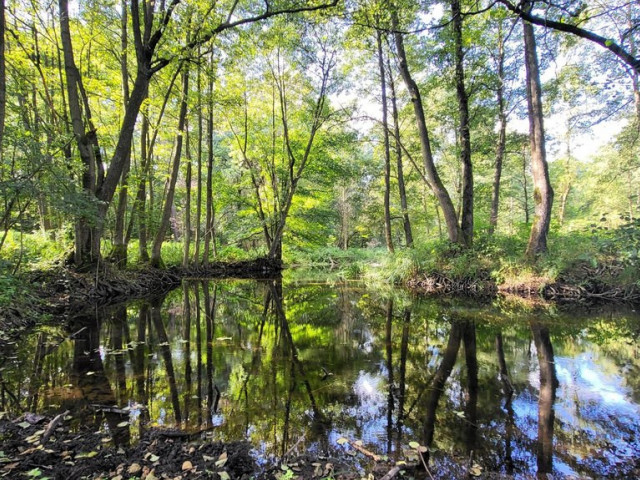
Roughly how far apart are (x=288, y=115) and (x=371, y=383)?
17.6m

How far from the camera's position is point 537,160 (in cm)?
917

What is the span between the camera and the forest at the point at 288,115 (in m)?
7.14

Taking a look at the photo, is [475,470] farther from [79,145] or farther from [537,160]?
[79,145]

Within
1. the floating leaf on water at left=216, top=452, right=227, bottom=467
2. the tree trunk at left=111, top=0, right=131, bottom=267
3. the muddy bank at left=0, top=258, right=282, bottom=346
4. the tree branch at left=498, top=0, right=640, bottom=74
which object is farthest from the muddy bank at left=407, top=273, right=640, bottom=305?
the tree trunk at left=111, top=0, right=131, bottom=267

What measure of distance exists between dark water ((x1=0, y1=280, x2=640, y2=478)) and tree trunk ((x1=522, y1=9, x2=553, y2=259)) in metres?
2.82

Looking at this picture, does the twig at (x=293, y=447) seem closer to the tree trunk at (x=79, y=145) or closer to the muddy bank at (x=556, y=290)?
the tree trunk at (x=79, y=145)

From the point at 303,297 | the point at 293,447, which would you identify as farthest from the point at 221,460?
the point at 303,297

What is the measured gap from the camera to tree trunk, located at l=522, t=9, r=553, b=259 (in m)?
9.06

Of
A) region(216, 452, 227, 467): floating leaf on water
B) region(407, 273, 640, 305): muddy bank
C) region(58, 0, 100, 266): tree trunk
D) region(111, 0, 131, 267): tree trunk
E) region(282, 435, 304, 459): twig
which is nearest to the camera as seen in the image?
region(216, 452, 227, 467): floating leaf on water

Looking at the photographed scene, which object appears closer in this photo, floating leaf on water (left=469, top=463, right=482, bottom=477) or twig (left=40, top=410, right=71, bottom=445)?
floating leaf on water (left=469, top=463, right=482, bottom=477)

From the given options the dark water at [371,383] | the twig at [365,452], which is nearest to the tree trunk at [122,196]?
the dark water at [371,383]

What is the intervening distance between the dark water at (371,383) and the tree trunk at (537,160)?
2.82 metres

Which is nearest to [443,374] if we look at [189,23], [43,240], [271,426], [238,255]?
[271,426]

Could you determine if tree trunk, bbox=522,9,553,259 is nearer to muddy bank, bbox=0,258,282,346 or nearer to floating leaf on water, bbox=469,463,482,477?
floating leaf on water, bbox=469,463,482,477
